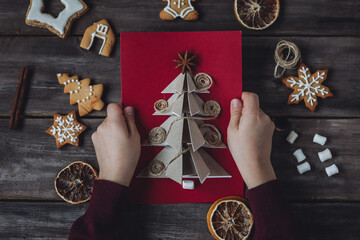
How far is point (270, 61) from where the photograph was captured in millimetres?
1258

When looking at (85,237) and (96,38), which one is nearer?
(85,237)

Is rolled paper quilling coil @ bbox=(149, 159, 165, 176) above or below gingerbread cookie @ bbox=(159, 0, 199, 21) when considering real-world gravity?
below

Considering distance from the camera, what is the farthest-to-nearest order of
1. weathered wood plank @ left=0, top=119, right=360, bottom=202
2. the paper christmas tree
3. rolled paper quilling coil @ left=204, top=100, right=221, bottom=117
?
weathered wood plank @ left=0, top=119, right=360, bottom=202
rolled paper quilling coil @ left=204, top=100, right=221, bottom=117
the paper christmas tree

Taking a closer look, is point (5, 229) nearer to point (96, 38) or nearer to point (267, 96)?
point (96, 38)

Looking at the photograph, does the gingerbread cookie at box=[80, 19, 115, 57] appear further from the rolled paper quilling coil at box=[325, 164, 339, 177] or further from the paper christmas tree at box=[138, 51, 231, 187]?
the rolled paper quilling coil at box=[325, 164, 339, 177]

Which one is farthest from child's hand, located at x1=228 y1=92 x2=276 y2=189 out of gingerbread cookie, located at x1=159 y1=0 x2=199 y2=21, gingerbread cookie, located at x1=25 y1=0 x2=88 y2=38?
gingerbread cookie, located at x1=25 y1=0 x2=88 y2=38

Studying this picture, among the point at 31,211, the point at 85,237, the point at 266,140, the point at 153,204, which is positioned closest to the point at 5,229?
the point at 31,211

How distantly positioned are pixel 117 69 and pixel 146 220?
0.69 meters

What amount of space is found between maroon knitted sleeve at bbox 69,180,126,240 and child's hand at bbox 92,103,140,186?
0.04 m

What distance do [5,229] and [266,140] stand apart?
123 centimetres

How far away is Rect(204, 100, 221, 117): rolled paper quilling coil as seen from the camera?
1149 mm

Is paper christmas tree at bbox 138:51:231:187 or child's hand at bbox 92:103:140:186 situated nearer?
paper christmas tree at bbox 138:51:231:187

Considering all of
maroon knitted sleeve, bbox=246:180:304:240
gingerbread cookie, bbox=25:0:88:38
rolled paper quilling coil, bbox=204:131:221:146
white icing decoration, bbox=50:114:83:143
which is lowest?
white icing decoration, bbox=50:114:83:143

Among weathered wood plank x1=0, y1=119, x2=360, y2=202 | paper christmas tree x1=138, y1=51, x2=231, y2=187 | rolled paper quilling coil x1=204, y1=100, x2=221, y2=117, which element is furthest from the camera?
weathered wood plank x1=0, y1=119, x2=360, y2=202
